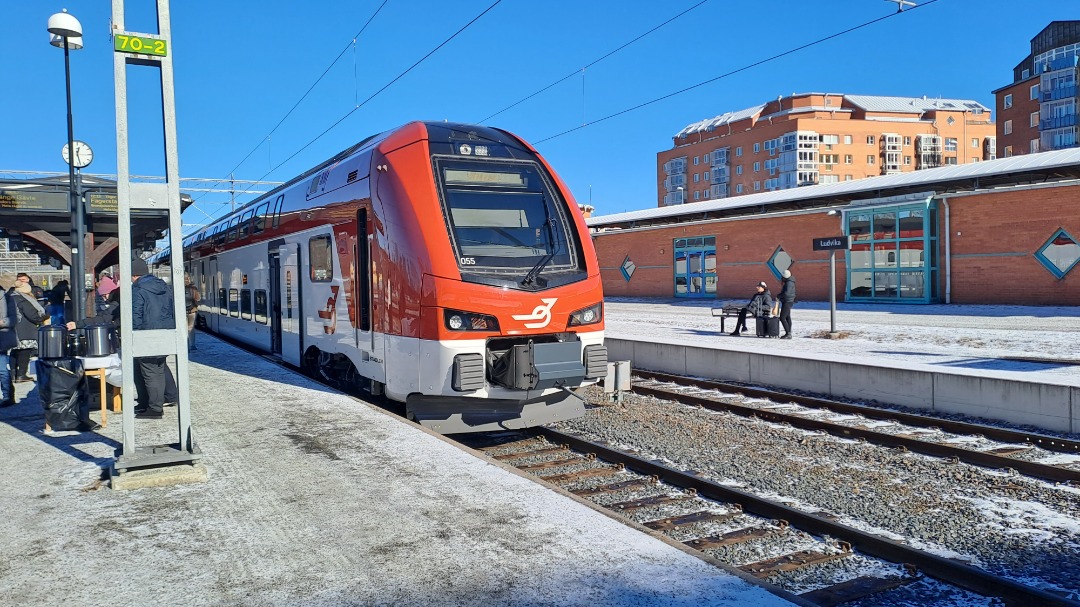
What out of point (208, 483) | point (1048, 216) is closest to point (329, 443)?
point (208, 483)

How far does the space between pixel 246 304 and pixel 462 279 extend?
28.6 ft

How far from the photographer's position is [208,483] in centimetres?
566

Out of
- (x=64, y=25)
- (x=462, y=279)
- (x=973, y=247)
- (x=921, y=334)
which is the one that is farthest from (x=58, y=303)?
(x=973, y=247)

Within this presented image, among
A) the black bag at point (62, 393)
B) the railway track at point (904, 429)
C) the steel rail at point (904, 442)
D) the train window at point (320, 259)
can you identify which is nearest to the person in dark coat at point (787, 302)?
the railway track at point (904, 429)

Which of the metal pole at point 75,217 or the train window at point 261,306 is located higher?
the metal pole at point 75,217

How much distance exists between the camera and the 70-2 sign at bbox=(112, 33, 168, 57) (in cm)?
536

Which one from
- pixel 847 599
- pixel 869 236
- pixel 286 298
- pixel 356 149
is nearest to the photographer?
pixel 847 599

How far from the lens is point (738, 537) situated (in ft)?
16.9

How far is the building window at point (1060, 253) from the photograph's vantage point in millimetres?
21281

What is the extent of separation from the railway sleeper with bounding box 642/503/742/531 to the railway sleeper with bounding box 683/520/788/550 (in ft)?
0.83

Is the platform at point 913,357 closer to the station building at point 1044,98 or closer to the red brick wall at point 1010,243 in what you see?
the red brick wall at point 1010,243

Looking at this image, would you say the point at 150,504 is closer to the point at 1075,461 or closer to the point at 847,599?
the point at 847,599

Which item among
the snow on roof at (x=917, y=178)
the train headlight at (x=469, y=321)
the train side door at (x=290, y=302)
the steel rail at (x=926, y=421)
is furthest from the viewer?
the snow on roof at (x=917, y=178)

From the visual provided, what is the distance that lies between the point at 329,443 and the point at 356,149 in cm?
399
